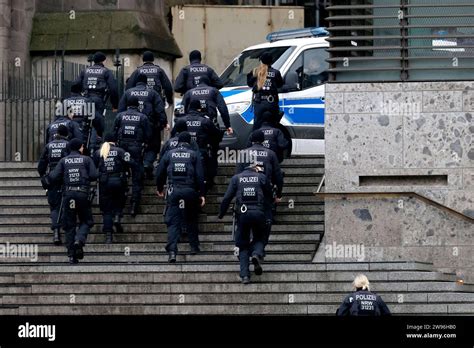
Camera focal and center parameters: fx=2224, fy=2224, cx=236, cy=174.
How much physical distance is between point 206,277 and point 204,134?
289 centimetres

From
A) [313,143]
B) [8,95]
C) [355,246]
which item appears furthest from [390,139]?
[8,95]

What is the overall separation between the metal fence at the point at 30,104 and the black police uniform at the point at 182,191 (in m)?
6.38

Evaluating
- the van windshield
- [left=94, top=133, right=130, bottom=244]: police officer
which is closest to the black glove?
[left=94, top=133, right=130, bottom=244]: police officer

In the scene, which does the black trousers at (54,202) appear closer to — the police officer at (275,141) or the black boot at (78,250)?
the black boot at (78,250)

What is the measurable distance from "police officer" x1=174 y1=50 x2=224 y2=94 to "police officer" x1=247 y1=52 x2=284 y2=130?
2.11 ft

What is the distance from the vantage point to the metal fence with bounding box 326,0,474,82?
31.5 m

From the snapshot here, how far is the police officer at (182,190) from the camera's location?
30875mm

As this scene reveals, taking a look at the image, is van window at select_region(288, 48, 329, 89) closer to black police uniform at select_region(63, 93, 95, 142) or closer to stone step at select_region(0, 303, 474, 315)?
black police uniform at select_region(63, 93, 95, 142)

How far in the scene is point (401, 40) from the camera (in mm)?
31766

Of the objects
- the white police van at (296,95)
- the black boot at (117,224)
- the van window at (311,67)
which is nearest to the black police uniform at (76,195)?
the black boot at (117,224)

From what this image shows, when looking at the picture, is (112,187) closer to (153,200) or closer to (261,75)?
(153,200)

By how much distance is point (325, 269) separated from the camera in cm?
3062
